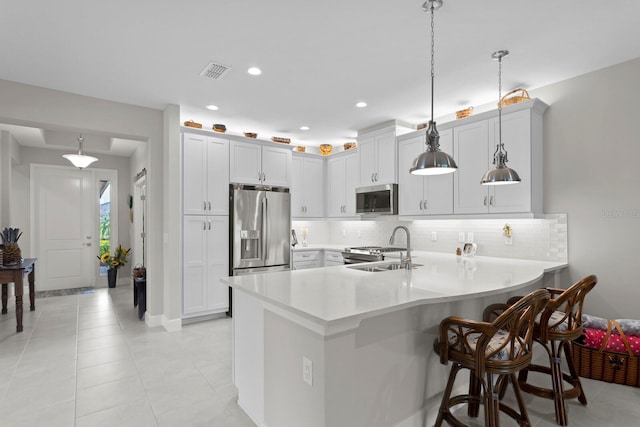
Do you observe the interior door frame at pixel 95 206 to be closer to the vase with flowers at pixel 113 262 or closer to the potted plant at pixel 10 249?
the vase with flowers at pixel 113 262

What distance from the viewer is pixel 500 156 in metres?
2.80

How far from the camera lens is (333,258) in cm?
517

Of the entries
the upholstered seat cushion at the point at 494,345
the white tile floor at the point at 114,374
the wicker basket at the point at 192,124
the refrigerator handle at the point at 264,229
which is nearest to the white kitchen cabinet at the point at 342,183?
the refrigerator handle at the point at 264,229

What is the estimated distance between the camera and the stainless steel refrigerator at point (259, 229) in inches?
181

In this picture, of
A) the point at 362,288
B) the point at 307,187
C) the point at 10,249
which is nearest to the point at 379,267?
the point at 362,288

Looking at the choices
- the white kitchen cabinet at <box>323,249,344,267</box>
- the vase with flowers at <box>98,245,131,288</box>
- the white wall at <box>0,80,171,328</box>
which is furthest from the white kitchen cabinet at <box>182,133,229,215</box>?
the vase with flowers at <box>98,245,131,288</box>

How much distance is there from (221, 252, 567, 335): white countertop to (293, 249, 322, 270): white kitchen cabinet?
2.34m

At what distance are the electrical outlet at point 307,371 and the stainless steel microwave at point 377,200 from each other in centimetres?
317

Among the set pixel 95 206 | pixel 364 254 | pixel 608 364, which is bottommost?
pixel 608 364

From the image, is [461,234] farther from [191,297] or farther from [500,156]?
[191,297]

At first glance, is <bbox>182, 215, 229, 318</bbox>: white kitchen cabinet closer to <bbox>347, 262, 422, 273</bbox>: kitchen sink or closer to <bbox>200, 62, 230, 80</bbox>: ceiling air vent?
<bbox>200, 62, 230, 80</bbox>: ceiling air vent

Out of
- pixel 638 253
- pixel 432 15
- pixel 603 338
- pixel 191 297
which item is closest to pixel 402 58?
pixel 432 15

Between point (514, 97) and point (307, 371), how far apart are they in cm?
334

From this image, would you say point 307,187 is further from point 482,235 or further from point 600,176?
point 600,176
